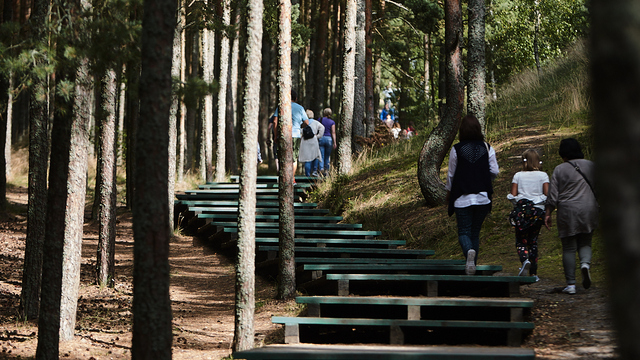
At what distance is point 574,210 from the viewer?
7352mm

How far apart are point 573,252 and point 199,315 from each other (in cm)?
530

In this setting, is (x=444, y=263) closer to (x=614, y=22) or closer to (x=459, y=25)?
(x=459, y=25)

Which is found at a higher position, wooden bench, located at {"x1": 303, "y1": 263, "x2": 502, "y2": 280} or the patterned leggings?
the patterned leggings

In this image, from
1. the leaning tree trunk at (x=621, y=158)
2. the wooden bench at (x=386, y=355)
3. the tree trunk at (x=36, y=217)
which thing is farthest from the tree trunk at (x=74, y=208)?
the leaning tree trunk at (x=621, y=158)

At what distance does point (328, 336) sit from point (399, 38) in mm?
27171

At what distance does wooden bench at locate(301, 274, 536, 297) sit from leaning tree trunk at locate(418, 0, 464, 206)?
15.7ft

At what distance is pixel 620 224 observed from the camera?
160cm

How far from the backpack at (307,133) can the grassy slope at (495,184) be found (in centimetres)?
131

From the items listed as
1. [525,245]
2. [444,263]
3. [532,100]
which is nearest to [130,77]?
[444,263]

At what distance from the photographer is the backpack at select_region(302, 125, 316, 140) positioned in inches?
621

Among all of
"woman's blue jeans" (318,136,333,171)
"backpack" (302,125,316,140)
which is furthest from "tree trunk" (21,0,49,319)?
"woman's blue jeans" (318,136,333,171)

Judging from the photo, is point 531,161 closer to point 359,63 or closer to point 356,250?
point 356,250

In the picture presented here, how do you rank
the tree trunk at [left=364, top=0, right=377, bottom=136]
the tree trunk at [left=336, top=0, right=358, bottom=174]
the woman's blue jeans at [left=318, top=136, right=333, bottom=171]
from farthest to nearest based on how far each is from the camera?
1. the tree trunk at [left=364, top=0, right=377, bottom=136]
2. the woman's blue jeans at [left=318, top=136, right=333, bottom=171]
3. the tree trunk at [left=336, top=0, right=358, bottom=174]

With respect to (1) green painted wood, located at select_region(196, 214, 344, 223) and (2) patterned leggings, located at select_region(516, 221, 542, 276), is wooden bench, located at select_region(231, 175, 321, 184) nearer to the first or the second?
(1) green painted wood, located at select_region(196, 214, 344, 223)
